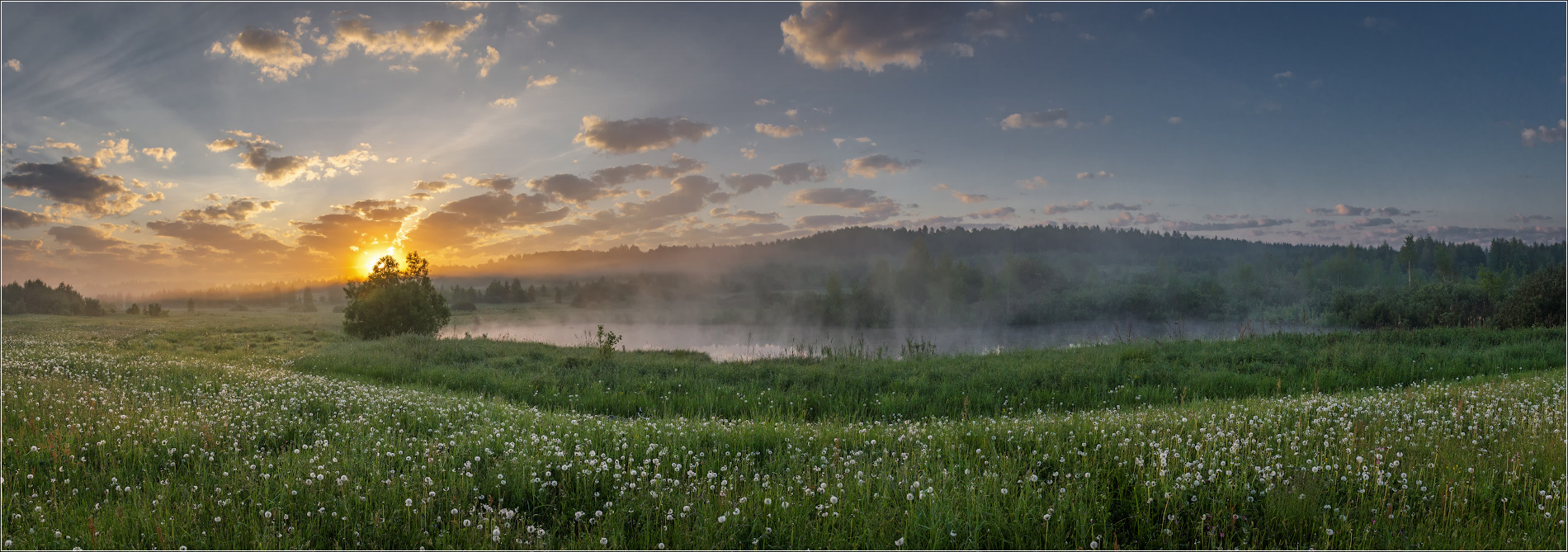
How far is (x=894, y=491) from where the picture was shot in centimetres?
582

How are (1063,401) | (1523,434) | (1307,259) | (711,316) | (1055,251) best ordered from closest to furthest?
(1523,434)
(1063,401)
(711,316)
(1307,259)
(1055,251)

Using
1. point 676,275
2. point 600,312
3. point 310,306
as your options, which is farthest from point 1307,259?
point 310,306

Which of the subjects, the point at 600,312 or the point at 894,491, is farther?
the point at 600,312

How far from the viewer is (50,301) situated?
1996 inches

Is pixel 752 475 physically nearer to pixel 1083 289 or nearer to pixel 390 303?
pixel 390 303

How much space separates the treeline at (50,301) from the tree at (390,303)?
2816 cm

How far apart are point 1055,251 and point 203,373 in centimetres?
14119

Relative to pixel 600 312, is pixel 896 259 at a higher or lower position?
higher

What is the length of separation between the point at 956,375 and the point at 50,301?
7132 centimetres

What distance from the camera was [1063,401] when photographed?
15680 mm

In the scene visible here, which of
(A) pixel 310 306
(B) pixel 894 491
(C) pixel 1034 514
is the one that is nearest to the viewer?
(C) pixel 1034 514

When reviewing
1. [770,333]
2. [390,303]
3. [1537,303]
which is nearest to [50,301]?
[390,303]

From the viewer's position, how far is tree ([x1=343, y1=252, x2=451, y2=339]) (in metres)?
38.0

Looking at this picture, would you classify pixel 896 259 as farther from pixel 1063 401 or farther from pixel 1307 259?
pixel 1063 401
